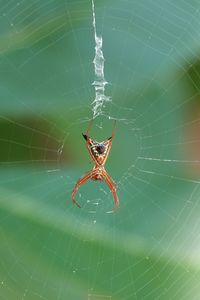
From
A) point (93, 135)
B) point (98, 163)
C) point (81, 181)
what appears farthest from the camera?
point (81, 181)

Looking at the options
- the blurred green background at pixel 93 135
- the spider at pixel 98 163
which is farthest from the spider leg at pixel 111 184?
the blurred green background at pixel 93 135

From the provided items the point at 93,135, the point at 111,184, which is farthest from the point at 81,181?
the point at 93,135

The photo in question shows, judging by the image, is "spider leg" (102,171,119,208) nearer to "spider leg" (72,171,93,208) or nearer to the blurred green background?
"spider leg" (72,171,93,208)

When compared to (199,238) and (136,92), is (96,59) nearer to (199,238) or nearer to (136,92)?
(136,92)

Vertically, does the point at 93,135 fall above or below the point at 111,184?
above

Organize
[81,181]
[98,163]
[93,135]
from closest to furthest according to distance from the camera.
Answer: [93,135], [98,163], [81,181]

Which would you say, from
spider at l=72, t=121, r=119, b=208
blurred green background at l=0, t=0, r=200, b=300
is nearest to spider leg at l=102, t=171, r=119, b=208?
spider at l=72, t=121, r=119, b=208

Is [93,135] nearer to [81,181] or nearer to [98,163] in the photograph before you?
[98,163]
